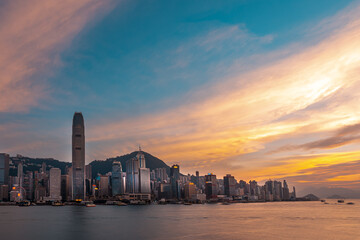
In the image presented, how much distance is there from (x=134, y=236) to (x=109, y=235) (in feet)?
24.5

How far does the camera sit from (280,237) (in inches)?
3145

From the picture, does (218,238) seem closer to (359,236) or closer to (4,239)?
(359,236)

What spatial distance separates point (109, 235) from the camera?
8694 centimetres

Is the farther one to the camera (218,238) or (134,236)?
(134,236)

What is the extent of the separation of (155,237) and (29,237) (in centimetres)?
3265

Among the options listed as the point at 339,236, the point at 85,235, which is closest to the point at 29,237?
the point at 85,235

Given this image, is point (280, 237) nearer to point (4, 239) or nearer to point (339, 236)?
point (339, 236)

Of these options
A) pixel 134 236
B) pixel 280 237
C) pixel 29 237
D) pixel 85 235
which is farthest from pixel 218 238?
pixel 29 237

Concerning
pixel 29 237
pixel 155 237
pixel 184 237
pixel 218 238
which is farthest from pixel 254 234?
pixel 29 237

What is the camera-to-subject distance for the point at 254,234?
84.9 m

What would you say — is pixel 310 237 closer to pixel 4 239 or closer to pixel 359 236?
pixel 359 236

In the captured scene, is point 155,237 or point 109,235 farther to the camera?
point 109,235

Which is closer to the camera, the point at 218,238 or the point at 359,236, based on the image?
the point at 218,238

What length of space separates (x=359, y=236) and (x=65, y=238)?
73.1 m
